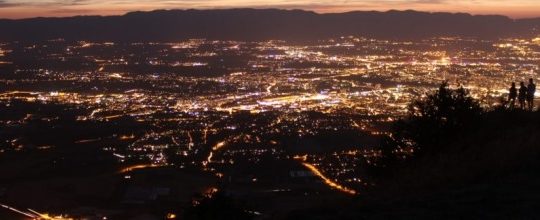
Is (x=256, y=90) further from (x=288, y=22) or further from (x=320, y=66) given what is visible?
(x=288, y=22)

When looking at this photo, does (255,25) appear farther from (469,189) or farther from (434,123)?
(469,189)

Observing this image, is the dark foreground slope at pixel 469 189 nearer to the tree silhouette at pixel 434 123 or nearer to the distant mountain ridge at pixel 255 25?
the tree silhouette at pixel 434 123

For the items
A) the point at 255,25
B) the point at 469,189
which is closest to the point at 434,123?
the point at 469,189

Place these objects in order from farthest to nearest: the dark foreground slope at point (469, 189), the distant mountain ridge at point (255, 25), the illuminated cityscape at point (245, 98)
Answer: the distant mountain ridge at point (255, 25)
the illuminated cityscape at point (245, 98)
the dark foreground slope at point (469, 189)

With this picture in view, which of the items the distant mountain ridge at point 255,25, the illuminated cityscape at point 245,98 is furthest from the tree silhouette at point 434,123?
the distant mountain ridge at point 255,25

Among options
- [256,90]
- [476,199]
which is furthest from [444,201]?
[256,90]

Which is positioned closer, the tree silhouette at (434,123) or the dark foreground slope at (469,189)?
the dark foreground slope at (469,189)

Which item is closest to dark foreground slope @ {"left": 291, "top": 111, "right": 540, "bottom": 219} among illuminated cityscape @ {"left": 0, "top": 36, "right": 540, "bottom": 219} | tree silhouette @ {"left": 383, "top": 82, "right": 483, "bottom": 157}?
tree silhouette @ {"left": 383, "top": 82, "right": 483, "bottom": 157}
